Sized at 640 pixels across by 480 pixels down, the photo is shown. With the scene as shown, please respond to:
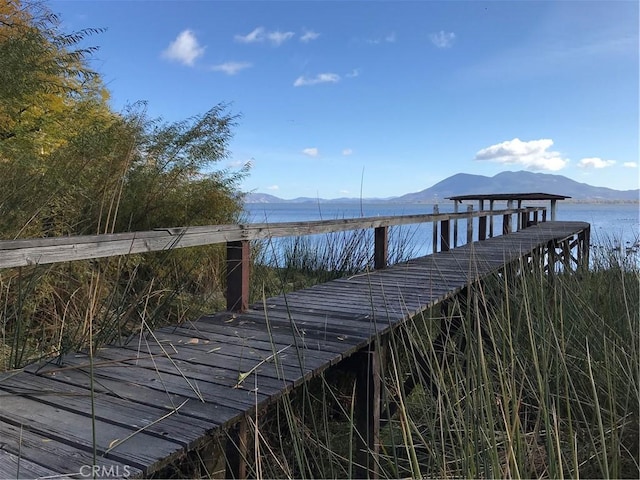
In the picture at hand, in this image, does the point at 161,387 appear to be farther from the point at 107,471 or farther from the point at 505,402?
the point at 505,402

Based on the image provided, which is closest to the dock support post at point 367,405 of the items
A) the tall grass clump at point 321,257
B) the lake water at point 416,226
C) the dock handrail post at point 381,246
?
the lake water at point 416,226

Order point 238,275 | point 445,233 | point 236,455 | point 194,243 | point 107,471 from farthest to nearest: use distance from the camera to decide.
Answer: point 445,233 → point 238,275 → point 194,243 → point 236,455 → point 107,471

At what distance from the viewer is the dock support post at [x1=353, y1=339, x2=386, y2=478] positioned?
107 inches

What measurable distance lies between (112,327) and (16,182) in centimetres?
193

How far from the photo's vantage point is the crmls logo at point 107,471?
4.68ft

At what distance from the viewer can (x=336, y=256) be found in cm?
756

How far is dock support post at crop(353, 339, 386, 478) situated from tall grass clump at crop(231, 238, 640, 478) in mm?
109

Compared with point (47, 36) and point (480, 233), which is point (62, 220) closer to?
point (47, 36)

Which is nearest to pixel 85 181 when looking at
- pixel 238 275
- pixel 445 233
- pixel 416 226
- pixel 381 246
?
pixel 238 275

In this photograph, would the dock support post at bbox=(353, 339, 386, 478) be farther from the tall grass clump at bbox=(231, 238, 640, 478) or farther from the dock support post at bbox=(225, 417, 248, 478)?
the dock support post at bbox=(225, 417, 248, 478)

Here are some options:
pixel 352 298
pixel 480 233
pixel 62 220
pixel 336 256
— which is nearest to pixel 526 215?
pixel 480 233

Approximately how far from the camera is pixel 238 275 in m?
3.55

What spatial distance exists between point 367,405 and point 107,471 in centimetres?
159

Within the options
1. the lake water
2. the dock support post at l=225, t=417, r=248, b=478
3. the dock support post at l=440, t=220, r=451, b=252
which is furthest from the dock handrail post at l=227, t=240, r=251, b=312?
the dock support post at l=440, t=220, r=451, b=252
